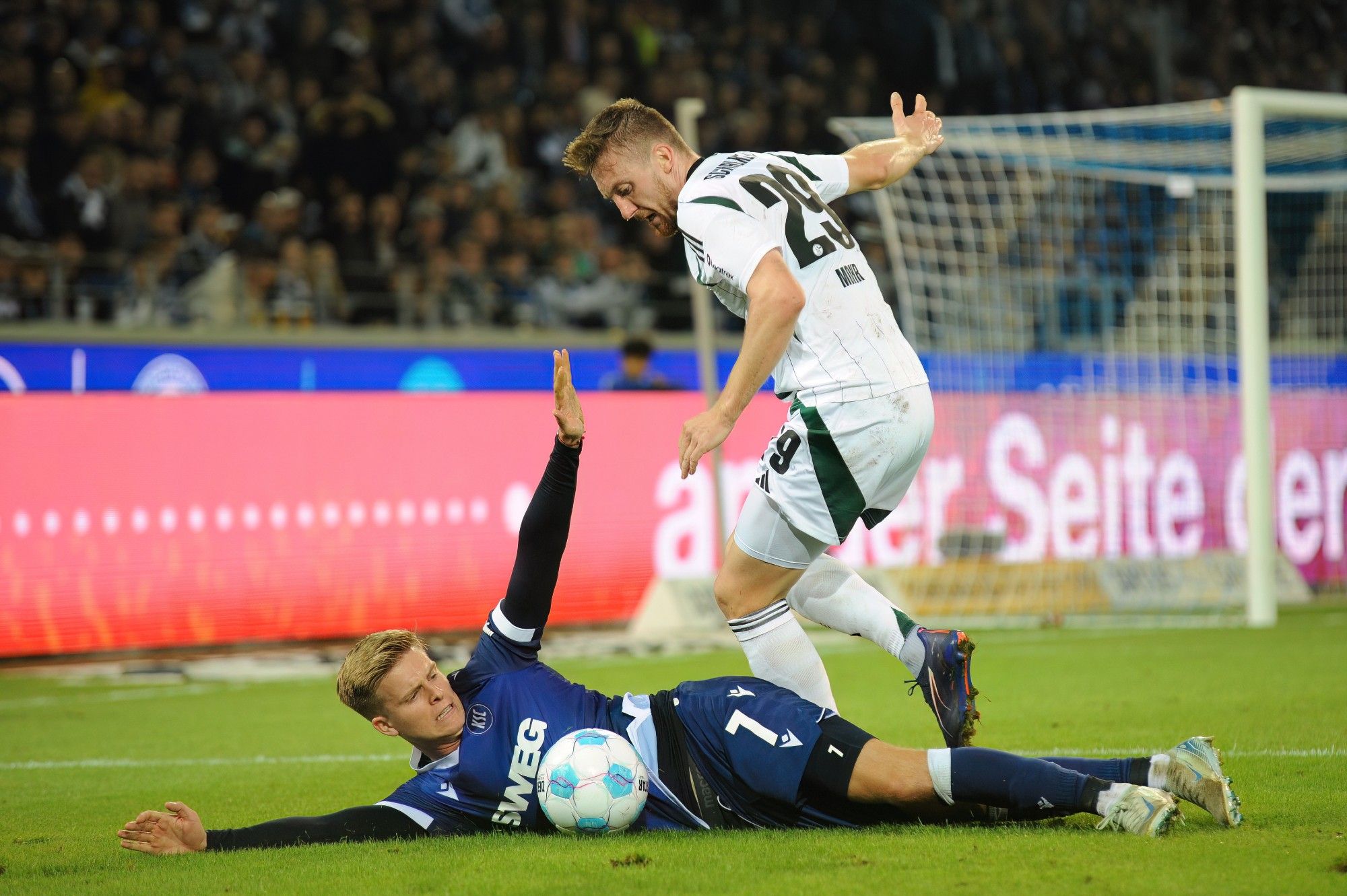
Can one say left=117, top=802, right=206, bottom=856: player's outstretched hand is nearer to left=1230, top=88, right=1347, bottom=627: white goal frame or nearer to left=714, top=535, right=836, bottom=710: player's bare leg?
left=714, top=535, right=836, bottom=710: player's bare leg

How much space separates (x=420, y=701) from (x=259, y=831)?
583 mm

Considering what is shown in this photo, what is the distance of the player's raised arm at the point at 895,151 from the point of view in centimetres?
507

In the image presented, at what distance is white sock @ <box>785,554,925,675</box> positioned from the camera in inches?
181

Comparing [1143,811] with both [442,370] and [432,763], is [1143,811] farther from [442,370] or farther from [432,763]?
[442,370]

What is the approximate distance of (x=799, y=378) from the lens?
180 inches

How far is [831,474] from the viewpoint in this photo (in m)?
4.52

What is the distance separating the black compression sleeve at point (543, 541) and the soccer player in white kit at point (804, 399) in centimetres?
68

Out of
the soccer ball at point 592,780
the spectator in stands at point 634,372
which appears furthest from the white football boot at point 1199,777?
the spectator in stands at point 634,372

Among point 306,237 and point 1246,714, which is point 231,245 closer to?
point 306,237

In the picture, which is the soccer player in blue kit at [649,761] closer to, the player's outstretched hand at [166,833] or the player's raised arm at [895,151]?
the player's outstretched hand at [166,833]

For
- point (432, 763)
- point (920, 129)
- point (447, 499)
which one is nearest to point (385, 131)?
point (447, 499)

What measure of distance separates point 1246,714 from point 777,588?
2.63 meters

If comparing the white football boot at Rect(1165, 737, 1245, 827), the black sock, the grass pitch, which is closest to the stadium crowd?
the grass pitch

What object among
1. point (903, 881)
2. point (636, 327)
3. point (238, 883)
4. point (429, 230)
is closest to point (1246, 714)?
point (903, 881)
